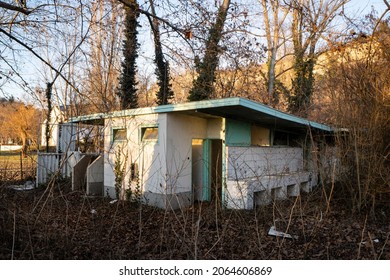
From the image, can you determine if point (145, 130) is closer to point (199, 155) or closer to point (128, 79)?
point (199, 155)

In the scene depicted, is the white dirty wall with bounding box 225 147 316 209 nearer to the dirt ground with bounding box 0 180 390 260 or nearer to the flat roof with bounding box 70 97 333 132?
the dirt ground with bounding box 0 180 390 260

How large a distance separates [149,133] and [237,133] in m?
2.84

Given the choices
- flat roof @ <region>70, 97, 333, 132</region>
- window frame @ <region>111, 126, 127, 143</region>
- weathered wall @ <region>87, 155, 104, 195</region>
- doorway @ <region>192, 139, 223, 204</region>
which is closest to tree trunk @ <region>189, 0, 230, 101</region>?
flat roof @ <region>70, 97, 333, 132</region>

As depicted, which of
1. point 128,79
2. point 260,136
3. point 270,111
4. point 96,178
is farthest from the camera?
point 128,79

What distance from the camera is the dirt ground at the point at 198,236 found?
502 cm

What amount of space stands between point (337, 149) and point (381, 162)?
1288mm

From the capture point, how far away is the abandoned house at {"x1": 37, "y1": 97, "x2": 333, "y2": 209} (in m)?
8.75

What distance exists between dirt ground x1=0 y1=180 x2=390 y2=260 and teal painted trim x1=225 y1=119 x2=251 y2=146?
2258 millimetres

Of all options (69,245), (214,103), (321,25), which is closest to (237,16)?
(214,103)

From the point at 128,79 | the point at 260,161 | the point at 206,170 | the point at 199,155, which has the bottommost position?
the point at 206,170

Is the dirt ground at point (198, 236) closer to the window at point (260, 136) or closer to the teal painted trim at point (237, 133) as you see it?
the teal painted trim at point (237, 133)

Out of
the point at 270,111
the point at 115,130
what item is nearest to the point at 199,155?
the point at 115,130

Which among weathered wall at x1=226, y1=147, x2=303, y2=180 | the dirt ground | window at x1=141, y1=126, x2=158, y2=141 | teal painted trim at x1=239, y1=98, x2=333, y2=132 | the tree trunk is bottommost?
the dirt ground

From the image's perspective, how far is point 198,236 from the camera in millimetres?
6109
